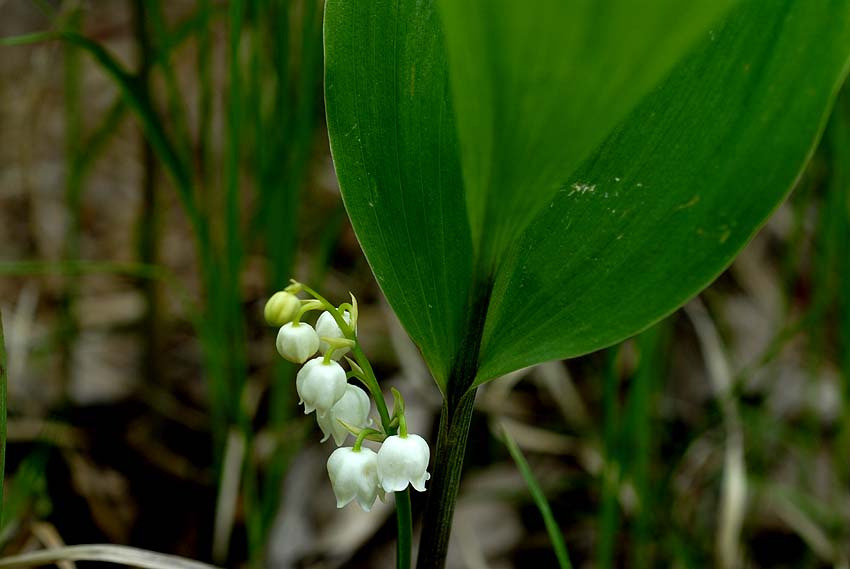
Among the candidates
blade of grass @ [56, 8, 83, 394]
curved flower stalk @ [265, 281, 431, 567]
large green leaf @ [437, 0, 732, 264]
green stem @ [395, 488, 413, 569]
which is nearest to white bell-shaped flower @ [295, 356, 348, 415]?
curved flower stalk @ [265, 281, 431, 567]

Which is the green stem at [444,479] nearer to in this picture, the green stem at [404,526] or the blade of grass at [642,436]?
the green stem at [404,526]

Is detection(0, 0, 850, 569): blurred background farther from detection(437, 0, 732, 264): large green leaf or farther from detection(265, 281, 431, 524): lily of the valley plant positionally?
detection(437, 0, 732, 264): large green leaf

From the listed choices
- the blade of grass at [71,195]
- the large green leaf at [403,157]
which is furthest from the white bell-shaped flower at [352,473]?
the blade of grass at [71,195]

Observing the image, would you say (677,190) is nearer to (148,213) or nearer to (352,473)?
(352,473)

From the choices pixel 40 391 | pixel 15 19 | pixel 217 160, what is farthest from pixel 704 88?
pixel 15 19

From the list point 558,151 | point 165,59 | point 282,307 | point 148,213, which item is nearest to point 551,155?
point 558,151
